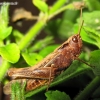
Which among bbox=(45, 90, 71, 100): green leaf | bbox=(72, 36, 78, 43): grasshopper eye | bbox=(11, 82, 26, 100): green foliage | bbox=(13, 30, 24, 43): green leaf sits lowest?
bbox=(45, 90, 71, 100): green leaf

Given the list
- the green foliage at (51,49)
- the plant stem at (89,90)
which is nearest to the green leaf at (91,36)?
the green foliage at (51,49)

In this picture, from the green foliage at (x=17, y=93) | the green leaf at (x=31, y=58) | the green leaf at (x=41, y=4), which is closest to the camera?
the green foliage at (x=17, y=93)

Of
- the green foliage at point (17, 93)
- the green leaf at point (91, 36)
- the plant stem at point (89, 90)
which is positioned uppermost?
the green leaf at point (91, 36)

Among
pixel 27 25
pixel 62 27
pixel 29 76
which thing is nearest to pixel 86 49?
pixel 62 27

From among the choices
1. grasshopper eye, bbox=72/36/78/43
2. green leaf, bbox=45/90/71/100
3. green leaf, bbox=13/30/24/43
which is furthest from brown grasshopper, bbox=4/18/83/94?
green leaf, bbox=13/30/24/43

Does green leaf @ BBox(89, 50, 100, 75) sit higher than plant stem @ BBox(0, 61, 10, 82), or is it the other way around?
green leaf @ BBox(89, 50, 100, 75)

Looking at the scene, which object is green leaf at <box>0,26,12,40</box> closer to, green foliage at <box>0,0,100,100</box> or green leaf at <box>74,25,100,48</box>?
green foliage at <box>0,0,100,100</box>

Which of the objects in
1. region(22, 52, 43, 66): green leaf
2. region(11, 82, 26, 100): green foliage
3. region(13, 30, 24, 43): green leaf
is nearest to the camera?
region(11, 82, 26, 100): green foliage

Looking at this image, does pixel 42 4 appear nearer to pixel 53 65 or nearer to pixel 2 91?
pixel 53 65

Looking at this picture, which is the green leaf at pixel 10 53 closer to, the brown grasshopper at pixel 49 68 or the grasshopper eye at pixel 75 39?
the brown grasshopper at pixel 49 68
